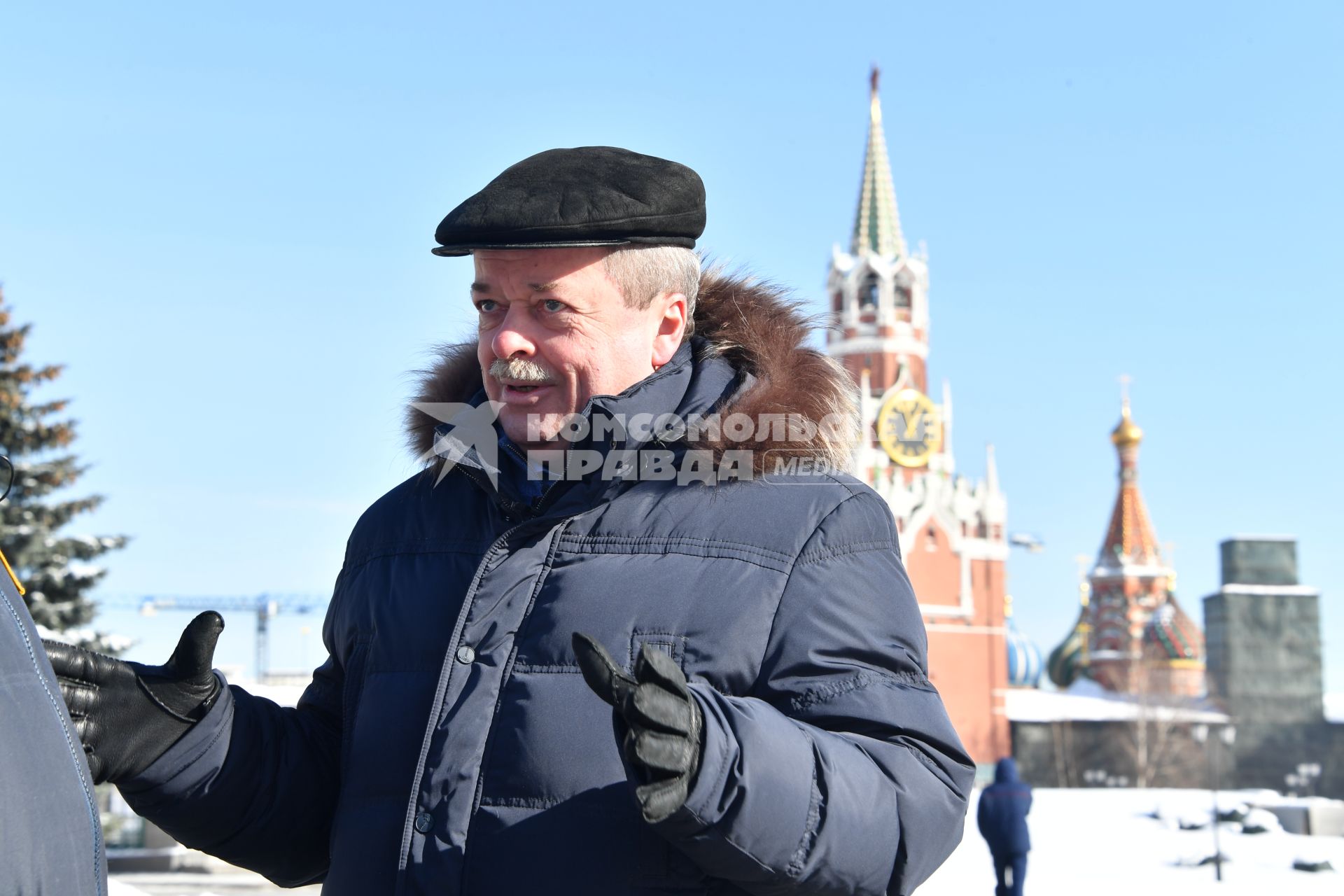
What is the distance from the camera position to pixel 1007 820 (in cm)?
916

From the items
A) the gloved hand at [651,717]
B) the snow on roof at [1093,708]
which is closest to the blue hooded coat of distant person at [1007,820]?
the gloved hand at [651,717]

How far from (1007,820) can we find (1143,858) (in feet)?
28.4

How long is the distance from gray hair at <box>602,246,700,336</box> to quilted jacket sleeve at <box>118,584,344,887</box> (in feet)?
2.21

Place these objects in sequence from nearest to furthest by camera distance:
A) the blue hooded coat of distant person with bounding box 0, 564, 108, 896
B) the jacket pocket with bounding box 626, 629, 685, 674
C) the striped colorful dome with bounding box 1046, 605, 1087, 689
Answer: the blue hooded coat of distant person with bounding box 0, 564, 108, 896 < the jacket pocket with bounding box 626, 629, 685, 674 < the striped colorful dome with bounding box 1046, 605, 1087, 689

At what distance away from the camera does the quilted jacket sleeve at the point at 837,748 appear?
5.24ft

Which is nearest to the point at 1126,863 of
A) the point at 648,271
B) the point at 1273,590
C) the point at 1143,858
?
the point at 1143,858

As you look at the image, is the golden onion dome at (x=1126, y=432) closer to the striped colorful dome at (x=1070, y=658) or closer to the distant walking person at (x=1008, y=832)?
the striped colorful dome at (x=1070, y=658)

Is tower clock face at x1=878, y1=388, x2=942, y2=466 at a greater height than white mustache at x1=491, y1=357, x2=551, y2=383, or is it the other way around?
tower clock face at x1=878, y1=388, x2=942, y2=466

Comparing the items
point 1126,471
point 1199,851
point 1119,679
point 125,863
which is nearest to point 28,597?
point 125,863

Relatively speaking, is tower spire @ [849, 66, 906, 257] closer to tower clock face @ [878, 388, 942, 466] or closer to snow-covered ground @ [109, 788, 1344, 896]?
tower clock face @ [878, 388, 942, 466]

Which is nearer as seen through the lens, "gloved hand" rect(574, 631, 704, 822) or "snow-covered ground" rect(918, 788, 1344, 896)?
"gloved hand" rect(574, 631, 704, 822)

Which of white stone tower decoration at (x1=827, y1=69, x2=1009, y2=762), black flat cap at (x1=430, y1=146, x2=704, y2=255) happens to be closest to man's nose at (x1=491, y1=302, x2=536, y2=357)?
black flat cap at (x1=430, y1=146, x2=704, y2=255)

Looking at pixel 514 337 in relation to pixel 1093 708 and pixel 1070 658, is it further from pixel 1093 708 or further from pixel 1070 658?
pixel 1070 658

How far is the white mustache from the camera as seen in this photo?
208 centimetres
